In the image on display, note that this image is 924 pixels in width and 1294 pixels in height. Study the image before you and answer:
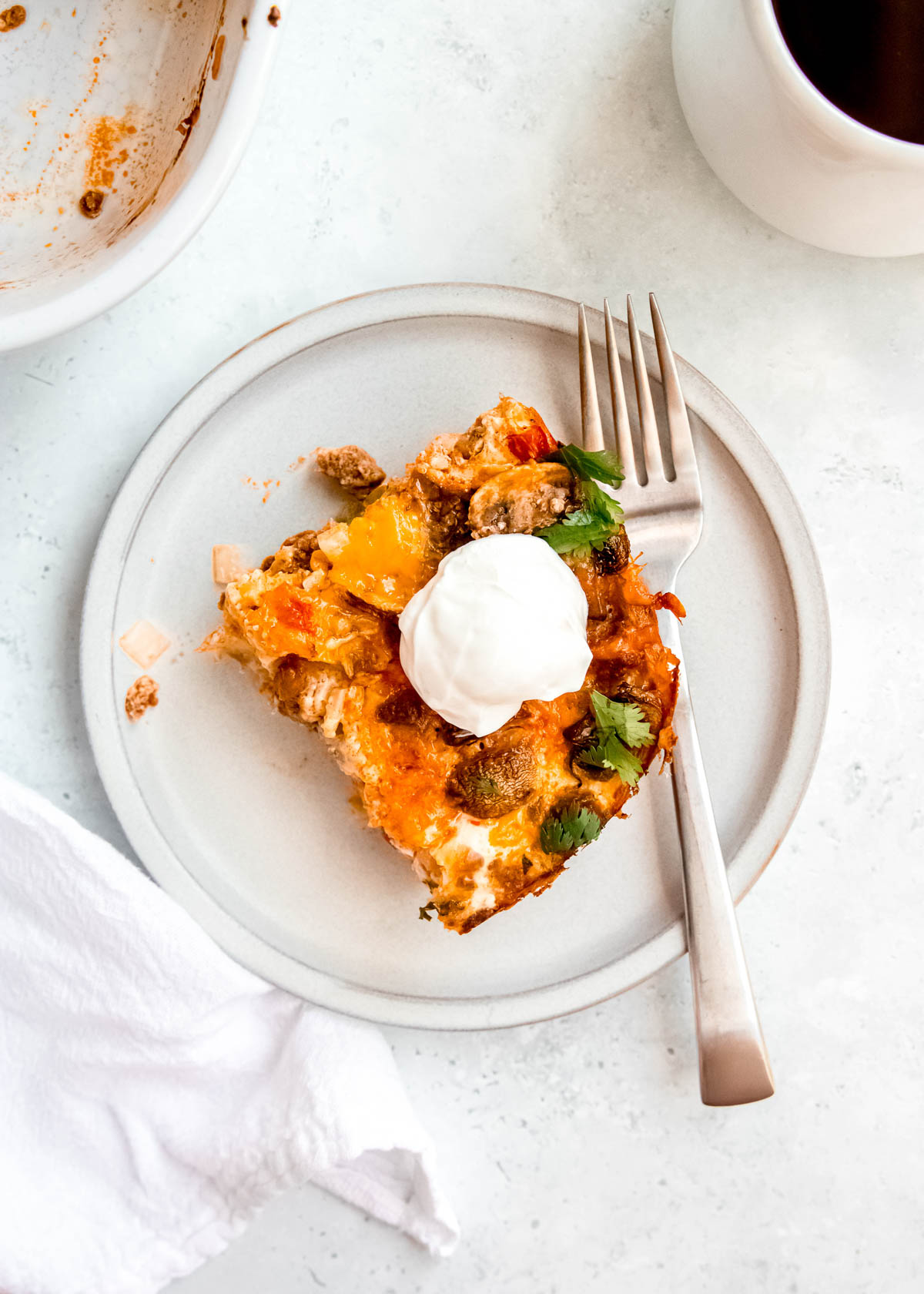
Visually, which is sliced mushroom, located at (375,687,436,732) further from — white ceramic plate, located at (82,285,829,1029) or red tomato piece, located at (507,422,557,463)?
red tomato piece, located at (507,422,557,463)

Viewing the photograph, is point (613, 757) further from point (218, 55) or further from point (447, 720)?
point (218, 55)

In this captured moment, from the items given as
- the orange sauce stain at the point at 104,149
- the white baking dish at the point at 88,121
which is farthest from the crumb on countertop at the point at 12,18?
the orange sauce stain at the point at 104,149

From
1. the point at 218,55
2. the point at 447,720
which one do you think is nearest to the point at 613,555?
the point at 447,720

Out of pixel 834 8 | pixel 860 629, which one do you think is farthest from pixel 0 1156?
pixel 834 8

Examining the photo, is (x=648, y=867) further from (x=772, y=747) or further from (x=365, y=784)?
(x=365, y=784)

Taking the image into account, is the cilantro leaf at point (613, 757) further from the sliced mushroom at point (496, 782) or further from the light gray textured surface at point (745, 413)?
the light gray textured surface at point (745, 413)
